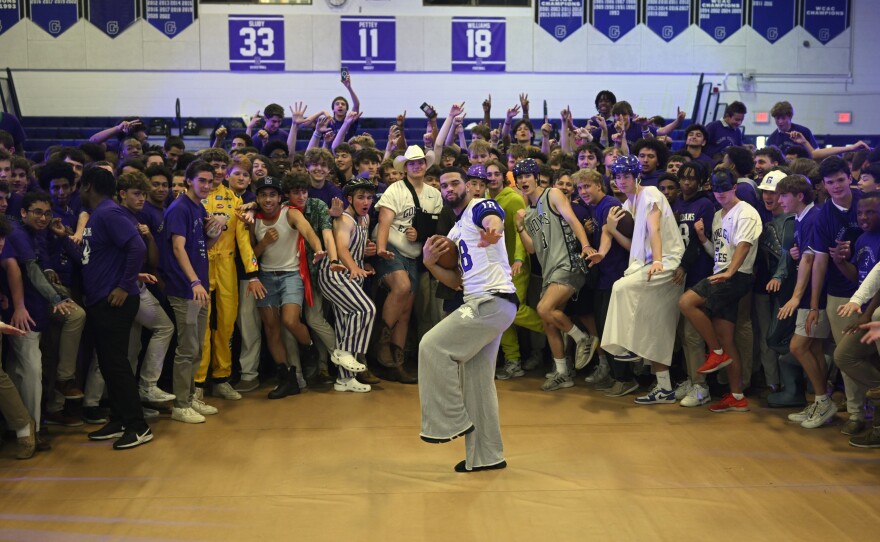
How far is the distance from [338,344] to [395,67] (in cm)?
944

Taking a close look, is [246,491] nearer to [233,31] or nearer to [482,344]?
[482,344]

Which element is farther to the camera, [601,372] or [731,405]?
[601,372]

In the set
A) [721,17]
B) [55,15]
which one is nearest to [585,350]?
[721,17]

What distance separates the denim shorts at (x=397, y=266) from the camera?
25.0 ft

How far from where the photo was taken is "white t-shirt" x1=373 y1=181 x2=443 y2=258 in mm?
7555

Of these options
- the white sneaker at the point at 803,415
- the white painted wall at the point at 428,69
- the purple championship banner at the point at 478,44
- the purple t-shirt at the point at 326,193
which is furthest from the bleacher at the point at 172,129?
the white sneaker at the point at 803,415

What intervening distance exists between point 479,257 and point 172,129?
1082cm

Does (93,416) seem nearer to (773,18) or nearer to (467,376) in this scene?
(467,376)

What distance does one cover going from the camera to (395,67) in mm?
15922

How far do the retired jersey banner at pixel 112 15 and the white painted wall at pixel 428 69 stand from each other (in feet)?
0.42

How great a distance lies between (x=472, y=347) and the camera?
5.25 m

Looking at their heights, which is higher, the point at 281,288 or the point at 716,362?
the point at 281,288

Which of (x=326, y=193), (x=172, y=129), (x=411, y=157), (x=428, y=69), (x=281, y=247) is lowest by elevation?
(x=281, y=247)

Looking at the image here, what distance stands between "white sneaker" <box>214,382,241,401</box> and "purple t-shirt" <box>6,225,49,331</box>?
1553 millimetres
